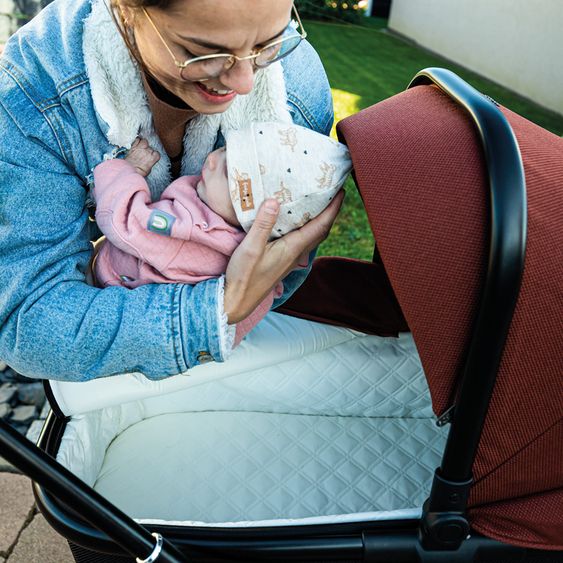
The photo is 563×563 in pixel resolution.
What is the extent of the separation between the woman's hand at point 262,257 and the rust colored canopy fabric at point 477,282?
21 cm

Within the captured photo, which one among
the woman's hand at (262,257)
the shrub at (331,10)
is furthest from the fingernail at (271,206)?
the shrub at (331,10)

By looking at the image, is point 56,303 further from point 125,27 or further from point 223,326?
point 125,27

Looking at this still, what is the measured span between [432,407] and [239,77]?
76 centimetres

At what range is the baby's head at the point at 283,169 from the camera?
131 centimetres

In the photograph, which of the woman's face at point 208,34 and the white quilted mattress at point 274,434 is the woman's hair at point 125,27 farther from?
the white quilted mattress at point 274,434

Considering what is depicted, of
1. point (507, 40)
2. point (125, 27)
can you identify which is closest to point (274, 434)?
point (125, 27)

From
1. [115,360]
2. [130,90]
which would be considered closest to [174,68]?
[130,90]

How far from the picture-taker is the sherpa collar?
131 cm

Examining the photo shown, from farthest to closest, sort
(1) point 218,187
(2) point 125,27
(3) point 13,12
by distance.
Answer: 1. (3) point 13,12
2. (1) point 218,187
3. (2) point 125,27

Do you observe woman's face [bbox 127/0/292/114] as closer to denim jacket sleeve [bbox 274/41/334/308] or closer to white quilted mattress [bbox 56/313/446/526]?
denim jacket sleeve [bbox 274/41/334/308]

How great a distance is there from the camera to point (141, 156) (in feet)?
4.80

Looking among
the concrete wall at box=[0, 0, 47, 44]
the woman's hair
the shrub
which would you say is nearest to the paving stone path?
the woman's hair

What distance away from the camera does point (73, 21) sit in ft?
4.39

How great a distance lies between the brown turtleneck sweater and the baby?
96mm
